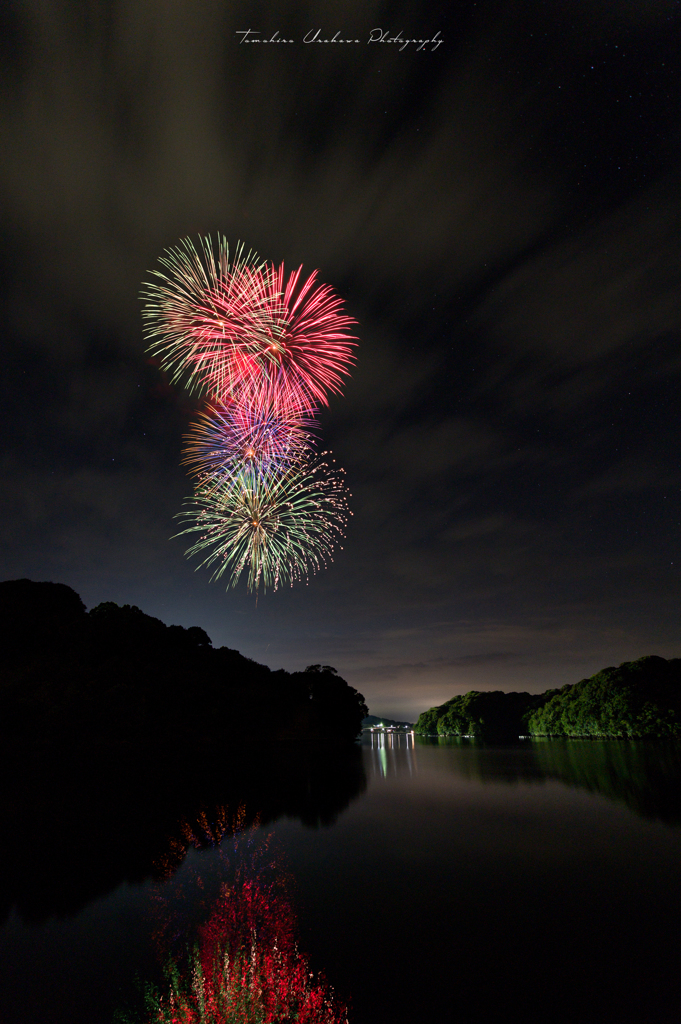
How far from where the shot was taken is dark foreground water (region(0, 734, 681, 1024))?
875cm

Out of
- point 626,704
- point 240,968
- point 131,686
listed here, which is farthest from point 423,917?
point 626,704

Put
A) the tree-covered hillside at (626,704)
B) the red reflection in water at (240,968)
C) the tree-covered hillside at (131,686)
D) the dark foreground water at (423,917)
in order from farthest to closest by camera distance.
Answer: the tree-covered hillside at (626,704) < the tree-covered hillside at (131,686) < the dark foreground water at (423,917) < the red reflection in water at (240,968)

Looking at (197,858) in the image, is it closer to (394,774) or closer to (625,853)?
(625,853)

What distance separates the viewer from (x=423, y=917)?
12055 millimetres

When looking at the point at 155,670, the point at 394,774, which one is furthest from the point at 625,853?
the point at 155,670

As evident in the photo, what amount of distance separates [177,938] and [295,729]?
81514 millimetres

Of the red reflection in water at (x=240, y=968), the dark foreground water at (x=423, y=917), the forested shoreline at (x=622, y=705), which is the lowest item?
the dark foreground water at (x=423, y=917)

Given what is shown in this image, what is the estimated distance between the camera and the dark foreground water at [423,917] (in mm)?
8750

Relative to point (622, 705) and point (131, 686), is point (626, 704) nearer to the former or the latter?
point (622, 705)

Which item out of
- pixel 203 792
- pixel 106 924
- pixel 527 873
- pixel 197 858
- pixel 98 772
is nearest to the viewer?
pixel 106 924

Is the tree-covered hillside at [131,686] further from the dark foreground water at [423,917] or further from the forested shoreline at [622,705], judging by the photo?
the forested shoreline at [622,705]

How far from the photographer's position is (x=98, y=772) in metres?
41.0

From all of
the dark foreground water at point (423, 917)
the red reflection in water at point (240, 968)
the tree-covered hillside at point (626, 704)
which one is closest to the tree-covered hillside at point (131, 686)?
the dark foreground water at point (423, 917)

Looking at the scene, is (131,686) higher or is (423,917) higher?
(131,686)
